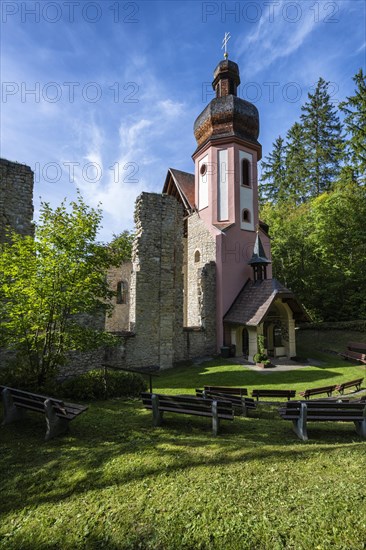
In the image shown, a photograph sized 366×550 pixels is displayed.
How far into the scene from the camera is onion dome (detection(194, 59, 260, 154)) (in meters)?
21.1

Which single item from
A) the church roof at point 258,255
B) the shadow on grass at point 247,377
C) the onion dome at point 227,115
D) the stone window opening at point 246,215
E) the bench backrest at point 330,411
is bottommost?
the shadow on grass at point 247,377

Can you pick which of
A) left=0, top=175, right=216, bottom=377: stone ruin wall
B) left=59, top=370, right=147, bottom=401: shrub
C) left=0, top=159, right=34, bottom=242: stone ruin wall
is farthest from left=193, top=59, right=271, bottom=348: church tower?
left=0, top=159, right=34, bottom=242: stone ruin wall

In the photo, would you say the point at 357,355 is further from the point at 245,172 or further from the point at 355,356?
the point at 245,172

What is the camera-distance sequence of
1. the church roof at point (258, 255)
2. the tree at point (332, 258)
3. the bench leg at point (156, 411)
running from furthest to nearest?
the tree at point (332, 258), the church roof at point (258, 255), the bench leg at point (156, 411)

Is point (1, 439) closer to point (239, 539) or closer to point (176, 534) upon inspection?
point (176, 534)

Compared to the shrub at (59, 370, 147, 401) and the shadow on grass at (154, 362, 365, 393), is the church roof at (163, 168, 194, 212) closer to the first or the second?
the shadow on grass at (154, 362, 365, 393)

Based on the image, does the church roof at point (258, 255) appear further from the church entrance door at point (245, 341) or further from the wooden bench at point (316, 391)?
the wooden bench at point (316, 391)

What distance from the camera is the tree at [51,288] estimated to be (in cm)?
797

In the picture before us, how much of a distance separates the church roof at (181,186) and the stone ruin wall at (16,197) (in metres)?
13.2

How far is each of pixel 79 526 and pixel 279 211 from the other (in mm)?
32237

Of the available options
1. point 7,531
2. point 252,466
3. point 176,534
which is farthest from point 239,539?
point 7,531

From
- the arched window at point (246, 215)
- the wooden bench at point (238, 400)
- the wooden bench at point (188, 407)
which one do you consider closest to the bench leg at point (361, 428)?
the wooden bench at point (238, 400)

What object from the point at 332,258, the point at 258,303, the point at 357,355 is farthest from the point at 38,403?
the point at 332,258

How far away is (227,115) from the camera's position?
21125 mm
